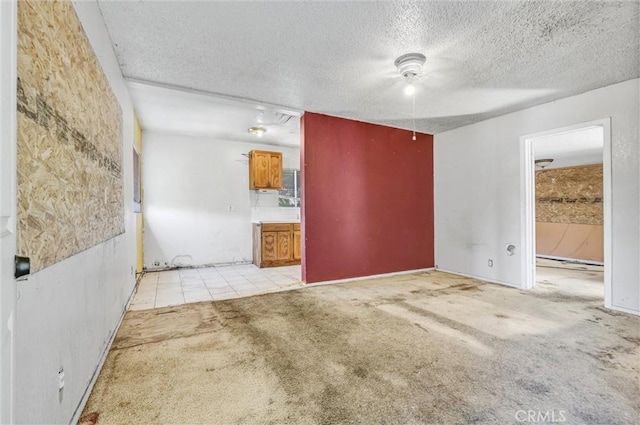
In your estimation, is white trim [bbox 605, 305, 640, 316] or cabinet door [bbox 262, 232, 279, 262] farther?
cabinet door [bbox 262, 232, 279, 262]

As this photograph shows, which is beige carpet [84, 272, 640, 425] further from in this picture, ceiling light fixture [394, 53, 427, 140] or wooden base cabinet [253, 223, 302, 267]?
ceiling light fixture [394, 53, 427, 140]

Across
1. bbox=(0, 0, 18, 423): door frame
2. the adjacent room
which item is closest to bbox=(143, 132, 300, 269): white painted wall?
the adjacent room

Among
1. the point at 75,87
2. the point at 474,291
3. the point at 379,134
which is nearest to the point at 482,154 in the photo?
the point at 379,134

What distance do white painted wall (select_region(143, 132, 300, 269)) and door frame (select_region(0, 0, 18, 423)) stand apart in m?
5.14

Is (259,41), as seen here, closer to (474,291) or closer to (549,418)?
(549,418)

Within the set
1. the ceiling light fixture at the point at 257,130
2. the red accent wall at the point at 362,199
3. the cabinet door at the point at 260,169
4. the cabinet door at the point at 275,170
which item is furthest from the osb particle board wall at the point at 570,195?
the ceiling light fixture at the point at 257,130

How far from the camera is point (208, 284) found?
4363 mm

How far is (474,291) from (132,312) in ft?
13.9

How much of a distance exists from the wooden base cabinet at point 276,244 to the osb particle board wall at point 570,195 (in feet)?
20.8

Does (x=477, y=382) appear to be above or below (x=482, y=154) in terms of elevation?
below

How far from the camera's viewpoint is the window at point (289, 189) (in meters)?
6.56

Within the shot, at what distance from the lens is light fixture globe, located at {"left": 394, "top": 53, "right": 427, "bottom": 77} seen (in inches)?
106

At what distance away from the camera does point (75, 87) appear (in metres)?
1.52

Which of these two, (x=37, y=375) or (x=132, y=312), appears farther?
(x=132, y=312)
